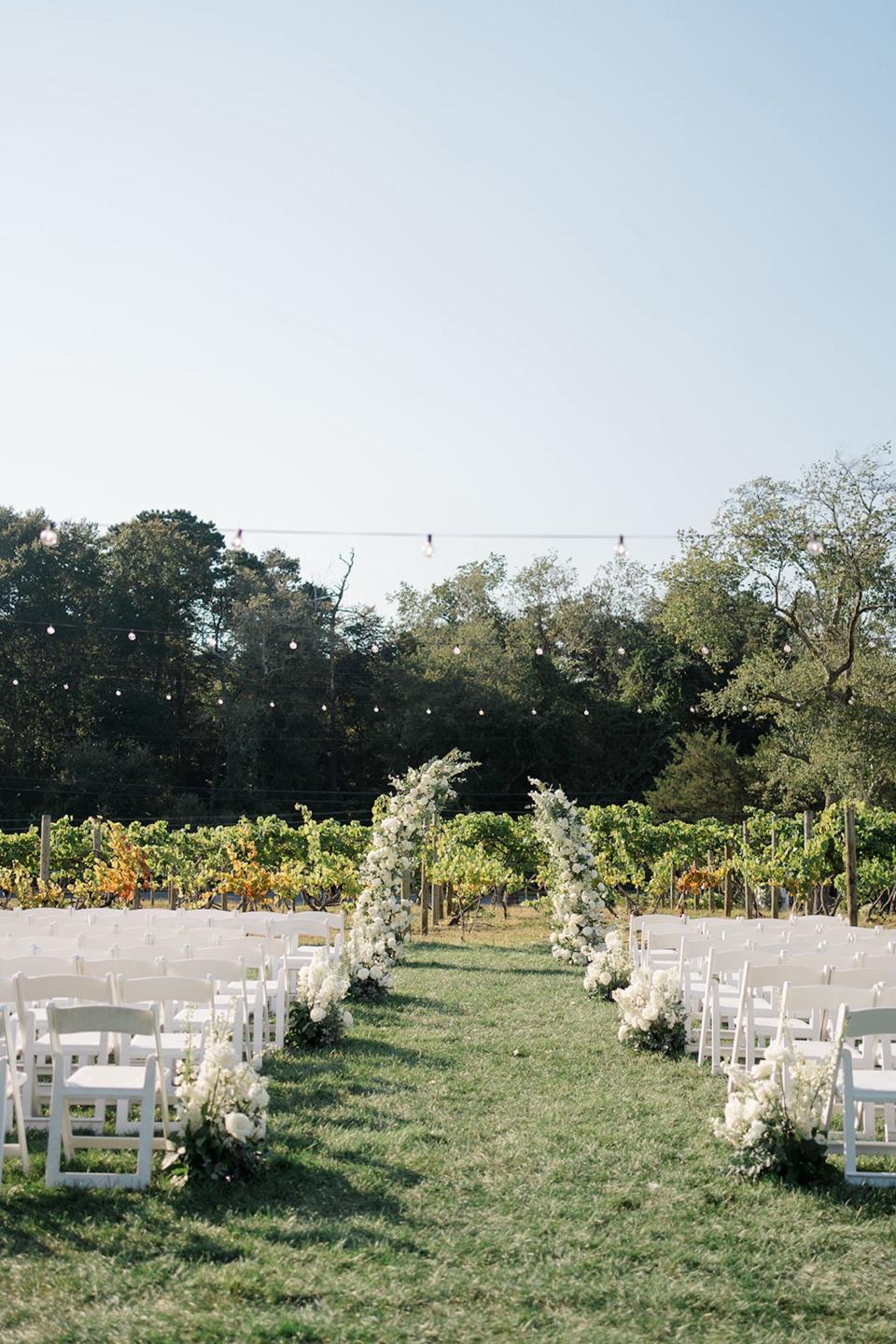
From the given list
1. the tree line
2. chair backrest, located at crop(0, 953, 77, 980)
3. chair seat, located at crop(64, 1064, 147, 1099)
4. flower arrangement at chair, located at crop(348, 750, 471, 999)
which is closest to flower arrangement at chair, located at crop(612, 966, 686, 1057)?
flower arrangement at chair, located at crop(348, 750, 471, 999)

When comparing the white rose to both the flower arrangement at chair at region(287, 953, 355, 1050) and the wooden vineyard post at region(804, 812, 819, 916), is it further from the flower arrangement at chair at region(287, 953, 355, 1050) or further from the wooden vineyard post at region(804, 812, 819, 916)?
the wooden vineyard post at region(804, 812, 819, 916)

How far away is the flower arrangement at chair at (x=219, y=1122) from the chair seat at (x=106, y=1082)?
0.20 metres

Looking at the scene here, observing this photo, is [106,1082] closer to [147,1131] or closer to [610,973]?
[147,1131]

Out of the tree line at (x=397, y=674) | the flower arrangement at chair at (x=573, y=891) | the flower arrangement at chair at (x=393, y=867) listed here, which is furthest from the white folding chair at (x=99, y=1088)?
the tree line at (x=397, y=674)

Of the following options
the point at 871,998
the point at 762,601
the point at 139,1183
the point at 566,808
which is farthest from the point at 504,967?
the point at 762,601

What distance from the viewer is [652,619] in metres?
39.8

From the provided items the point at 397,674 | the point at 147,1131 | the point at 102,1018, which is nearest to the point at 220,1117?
the point at 147,1131

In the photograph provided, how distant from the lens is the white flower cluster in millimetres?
4906

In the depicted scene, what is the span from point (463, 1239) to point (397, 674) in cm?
3368

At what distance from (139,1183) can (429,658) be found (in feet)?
111

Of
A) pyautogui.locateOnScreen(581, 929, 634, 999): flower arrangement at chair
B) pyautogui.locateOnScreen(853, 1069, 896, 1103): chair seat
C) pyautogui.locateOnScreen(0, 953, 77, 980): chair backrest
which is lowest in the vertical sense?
pyautogui.locateOnScreen(581, 929, 634, 999): flower arrangement at chair

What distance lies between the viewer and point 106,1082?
5125 millimetres

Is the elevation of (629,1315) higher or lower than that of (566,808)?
lower

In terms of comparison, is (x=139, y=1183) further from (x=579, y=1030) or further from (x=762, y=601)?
(x=762, y=601)
